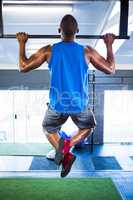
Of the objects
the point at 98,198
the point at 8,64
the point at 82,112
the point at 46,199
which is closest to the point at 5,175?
the point at 46,199

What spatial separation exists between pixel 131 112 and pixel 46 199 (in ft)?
19.2

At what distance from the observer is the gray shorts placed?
1977 millimetres

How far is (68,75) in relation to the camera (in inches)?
72.7

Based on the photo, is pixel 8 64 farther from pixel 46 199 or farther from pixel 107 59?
pixel 107 59

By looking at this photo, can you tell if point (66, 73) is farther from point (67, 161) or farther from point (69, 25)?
point (67, 161)

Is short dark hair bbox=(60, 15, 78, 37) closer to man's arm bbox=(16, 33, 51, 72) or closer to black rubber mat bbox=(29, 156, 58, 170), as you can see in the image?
man's arm bbox=(16, 33, 51, 72)

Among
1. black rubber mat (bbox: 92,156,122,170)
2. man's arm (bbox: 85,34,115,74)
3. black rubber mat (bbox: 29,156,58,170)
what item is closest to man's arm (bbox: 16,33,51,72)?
man's arm (bbox: 85,34,115,74)

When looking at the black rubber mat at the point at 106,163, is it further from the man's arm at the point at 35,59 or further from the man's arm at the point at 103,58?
the man's arm at the point at 35,59

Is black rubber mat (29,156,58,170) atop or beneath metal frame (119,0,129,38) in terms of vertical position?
beneath

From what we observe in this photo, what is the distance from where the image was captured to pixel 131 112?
970 cm

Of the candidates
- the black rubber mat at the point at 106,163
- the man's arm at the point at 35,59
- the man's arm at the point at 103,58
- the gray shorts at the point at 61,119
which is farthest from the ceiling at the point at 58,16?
the black rubber mat at the point at 106,163

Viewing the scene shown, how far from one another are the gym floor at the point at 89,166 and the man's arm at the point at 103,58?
131 inches

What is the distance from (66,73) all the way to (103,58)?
12.4 inches

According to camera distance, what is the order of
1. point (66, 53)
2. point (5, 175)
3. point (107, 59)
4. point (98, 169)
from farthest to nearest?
point (98, 169) → point (5, 175) → point (107, 59) → point (66, 53)
